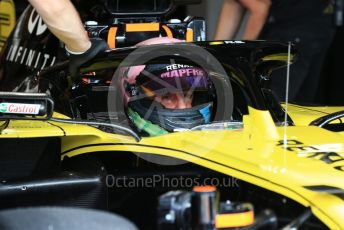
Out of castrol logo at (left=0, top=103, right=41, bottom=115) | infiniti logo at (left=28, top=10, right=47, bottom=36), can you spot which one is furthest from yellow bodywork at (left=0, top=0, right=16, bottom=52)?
castrol logo at (left=0, top=103, right=41, bottom=115)

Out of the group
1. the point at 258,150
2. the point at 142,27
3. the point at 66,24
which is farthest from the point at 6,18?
the point at 258,150

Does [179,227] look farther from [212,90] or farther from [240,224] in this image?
[212,90]

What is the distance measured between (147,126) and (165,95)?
0.16 metres

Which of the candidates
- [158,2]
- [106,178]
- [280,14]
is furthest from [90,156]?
[280,14]

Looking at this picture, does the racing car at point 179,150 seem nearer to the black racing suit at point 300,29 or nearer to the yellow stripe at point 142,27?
the yellow stripe at point 142,27

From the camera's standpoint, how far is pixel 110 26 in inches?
138

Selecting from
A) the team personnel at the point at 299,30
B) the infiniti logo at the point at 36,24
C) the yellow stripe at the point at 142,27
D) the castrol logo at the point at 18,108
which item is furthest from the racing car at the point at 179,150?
the team personnel at the point at 299,30

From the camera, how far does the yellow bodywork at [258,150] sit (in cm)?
206

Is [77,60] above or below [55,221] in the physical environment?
above

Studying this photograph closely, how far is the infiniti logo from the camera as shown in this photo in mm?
4012

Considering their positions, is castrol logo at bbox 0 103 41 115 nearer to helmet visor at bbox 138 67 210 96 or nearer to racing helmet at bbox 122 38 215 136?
racing helmet at bbox 122 38 215 136

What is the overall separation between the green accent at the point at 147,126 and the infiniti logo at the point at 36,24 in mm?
1460

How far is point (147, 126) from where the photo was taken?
263cm

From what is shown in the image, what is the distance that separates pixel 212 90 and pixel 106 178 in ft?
2.07
